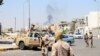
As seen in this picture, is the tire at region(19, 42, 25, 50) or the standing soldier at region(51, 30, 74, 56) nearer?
the standing soldier at region(51, 30, 74, 56)

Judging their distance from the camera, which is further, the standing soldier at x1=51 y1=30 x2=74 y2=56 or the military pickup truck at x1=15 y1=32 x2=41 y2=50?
the military pickup truck at x1=15 y1=32 x2=41 y2=50

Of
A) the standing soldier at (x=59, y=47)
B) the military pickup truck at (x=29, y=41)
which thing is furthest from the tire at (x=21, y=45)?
the standing soldier at (x=59, y=47)

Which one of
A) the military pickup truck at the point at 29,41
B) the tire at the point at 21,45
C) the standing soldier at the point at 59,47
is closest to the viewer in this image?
the standing soldier at the point at 59,47

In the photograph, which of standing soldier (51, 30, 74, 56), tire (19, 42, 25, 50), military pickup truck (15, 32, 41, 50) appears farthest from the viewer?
tire (19, 42, 25, 50)

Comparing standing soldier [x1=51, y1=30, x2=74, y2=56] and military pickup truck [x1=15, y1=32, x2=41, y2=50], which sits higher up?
standing soldier [x1=51, y1=30, x2=74, y2=56]

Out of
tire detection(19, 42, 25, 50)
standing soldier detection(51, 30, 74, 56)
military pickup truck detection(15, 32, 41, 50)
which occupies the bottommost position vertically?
tire detection(19, 42, 25, 50)

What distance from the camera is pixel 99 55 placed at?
88.7 feet

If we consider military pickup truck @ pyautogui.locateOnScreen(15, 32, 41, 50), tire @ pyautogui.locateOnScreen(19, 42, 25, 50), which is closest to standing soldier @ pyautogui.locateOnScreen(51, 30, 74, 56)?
military pickup truck @ pyautogui.locateOnScreen(15, 32, 41, 50)

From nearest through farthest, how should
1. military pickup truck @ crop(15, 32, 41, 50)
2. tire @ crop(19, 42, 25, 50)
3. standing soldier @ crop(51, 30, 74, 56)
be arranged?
1. standing soldier @ crop(51, 30, 74, 56)
2. military pickup truck @ crop(15, 32, 41, 50)
3. tire @ crop(19, 42, 25, 50)

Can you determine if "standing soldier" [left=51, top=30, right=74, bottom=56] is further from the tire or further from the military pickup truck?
the tire

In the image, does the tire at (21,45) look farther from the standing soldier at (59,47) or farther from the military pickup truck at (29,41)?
the standing soldier at (59,47)

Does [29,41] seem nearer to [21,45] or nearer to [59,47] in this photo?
[21,45]

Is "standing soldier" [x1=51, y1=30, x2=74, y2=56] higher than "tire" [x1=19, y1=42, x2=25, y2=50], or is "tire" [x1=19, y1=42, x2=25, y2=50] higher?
"standing soldier" [x1=51, y1=30, x2=74, y2=56]

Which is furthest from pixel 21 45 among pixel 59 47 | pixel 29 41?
pixel 59 47
